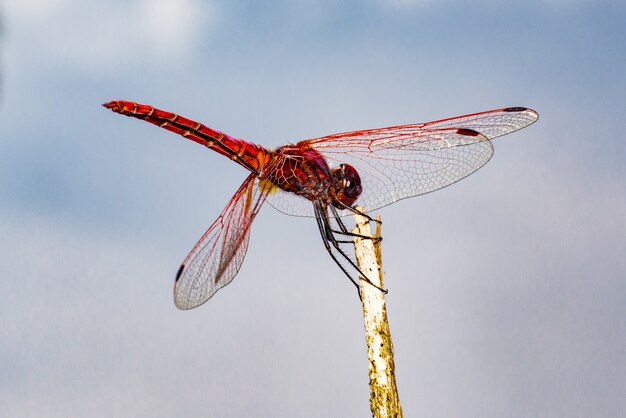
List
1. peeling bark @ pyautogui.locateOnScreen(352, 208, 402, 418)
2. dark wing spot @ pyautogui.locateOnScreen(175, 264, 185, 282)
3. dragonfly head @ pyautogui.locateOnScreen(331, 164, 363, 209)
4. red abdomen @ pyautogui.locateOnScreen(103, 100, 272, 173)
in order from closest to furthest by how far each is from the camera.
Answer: red abdomen @ pyautogui.locateOnScreen(103, 100, 272, 173)
peeling bark @ pyautogui.locateOnScreen(352, 208, 402, 418)
dark wing spot @ pyautogui.locateOnScreen(175, 264, 185, 282)
dragonfly head @ pyautogui.locateOnScreen(331, 164, 363, 209)

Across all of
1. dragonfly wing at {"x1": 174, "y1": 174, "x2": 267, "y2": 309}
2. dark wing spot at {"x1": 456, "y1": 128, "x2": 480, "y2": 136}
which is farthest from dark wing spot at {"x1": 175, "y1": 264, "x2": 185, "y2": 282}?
dark wing spot at {"x1": 456, "y1": 128, "x2": 480, "y2": 136}

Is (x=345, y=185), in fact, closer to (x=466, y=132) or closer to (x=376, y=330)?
(x=466, y=132)

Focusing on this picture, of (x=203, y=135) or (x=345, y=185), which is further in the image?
(x=345, y=185)

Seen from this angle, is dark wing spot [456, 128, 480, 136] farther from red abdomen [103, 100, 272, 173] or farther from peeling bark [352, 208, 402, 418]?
red abdomen [103, 100, 272, 173]

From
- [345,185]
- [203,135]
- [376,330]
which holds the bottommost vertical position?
[376,330]

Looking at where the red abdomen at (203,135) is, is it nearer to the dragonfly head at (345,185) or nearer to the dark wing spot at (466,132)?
the dragonfly head at (345,185)

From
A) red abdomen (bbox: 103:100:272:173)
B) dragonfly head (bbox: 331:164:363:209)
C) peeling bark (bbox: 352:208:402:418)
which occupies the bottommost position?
peeling bark (bbox: 352:208:402:418)

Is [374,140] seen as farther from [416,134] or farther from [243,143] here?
[243,143]

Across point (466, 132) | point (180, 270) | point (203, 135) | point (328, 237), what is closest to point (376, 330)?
point (328, 237)

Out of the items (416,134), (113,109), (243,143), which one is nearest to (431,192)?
(416,134)
